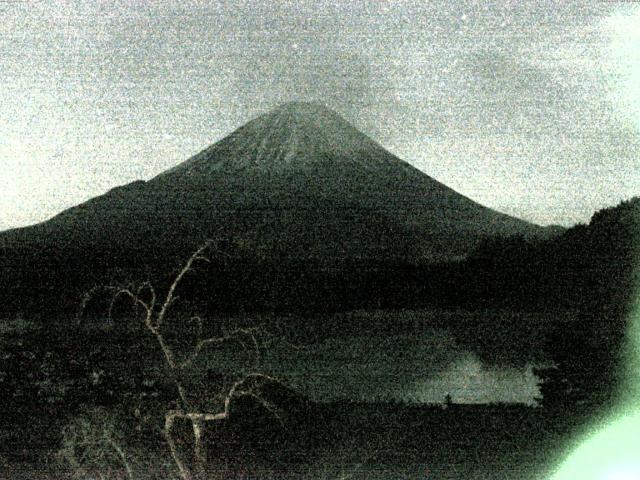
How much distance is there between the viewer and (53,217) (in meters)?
72.1

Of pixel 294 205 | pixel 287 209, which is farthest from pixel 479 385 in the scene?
pixel 294 205

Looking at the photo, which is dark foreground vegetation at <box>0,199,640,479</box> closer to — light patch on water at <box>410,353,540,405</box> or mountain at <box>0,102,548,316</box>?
light patch on water at <box>410,353,540,405</box>

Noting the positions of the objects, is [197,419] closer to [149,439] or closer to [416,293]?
[149,439]

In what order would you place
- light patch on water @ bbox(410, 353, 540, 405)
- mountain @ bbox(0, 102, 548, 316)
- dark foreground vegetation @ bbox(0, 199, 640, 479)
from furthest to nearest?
mountain @ bbox(0, 102, 548, 316)
light patch on water @ bbox(410, 353, 540, 405)
dark foreground vegetation @ bbox(0, 199, 640, 479)

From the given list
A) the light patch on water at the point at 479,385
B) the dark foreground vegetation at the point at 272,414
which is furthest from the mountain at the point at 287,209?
the dark foreground vegetation at the point at 272,414

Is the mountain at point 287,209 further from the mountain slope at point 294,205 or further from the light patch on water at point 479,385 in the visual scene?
the light patch on water at point 479,385

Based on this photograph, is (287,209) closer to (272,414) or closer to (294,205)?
(294,205)

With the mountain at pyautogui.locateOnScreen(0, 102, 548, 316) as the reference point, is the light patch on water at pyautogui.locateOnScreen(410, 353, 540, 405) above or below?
below

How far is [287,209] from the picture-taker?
75562mm

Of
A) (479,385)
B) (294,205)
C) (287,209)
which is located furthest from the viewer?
(294,205)

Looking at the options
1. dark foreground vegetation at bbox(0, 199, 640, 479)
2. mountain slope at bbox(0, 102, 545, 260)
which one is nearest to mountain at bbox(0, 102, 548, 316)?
mountain slope at bbox(0, 102, 545, 260)

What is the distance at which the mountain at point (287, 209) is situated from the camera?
57.2 metres

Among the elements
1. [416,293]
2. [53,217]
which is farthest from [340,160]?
[416,293]

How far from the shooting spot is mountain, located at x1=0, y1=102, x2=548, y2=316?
57.2 m
